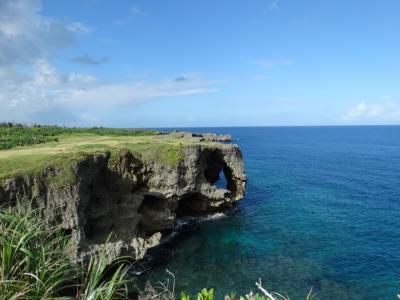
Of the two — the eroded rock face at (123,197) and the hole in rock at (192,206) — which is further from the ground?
the eroded rock face at (123,197)

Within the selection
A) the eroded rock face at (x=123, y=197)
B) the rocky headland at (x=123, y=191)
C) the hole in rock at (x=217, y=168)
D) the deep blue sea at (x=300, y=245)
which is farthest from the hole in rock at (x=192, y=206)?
the hole in rock at (x=217, y=168)

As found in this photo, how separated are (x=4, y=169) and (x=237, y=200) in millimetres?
36607

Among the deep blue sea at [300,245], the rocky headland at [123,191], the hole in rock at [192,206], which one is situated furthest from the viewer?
the hole in rock at [192,206]

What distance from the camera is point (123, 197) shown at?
40938mm

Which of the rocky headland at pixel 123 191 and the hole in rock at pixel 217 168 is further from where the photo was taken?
the hole in rock at pixel 217 168

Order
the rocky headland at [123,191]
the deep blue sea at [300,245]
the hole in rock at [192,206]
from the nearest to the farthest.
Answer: the rocky headland at [123,191] < the deep blue sea at [300,245] < the hole in rock at [192,206]

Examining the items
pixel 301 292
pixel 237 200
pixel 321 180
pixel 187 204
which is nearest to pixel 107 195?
pixel 187 204

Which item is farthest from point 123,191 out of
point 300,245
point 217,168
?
point 217,168

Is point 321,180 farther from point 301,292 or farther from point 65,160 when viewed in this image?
point 65,160

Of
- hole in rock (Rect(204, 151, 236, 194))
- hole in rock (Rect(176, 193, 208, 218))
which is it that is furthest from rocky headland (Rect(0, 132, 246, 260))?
hole in rock (Rect(204, 151, 236, 194))

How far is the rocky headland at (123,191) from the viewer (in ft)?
102

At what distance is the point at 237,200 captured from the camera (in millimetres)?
59562

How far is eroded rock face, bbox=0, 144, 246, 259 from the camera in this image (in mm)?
31250

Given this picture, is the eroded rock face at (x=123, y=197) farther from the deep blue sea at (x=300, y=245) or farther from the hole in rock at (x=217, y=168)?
the deep blue sea at (x=300, y=245)
